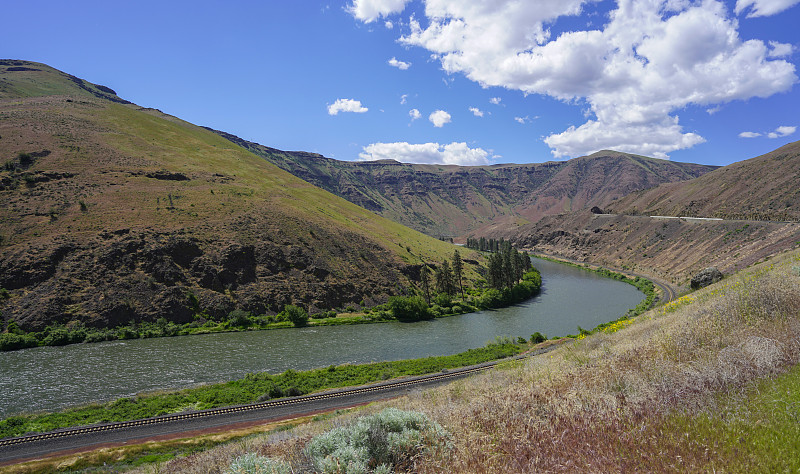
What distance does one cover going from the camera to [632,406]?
641cm

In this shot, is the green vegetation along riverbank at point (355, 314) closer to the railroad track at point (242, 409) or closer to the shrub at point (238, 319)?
the shrub at point (238, 319)

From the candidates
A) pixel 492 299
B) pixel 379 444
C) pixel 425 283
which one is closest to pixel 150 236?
pixel 425 283

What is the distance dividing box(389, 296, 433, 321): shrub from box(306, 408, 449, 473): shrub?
5613 centimetres

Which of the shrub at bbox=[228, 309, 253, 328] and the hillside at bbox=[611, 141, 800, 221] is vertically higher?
the hillside at bbox=[611, 141, 800, 221]

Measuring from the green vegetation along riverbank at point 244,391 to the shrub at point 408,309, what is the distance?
20994mm

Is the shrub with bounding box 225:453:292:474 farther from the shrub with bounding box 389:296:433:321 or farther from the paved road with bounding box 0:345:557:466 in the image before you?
the shrub with bounding box 389:296:433:321

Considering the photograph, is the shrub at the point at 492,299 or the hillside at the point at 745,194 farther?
the hillside at the point at 745,194

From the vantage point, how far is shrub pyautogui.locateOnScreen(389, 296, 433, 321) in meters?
63.2

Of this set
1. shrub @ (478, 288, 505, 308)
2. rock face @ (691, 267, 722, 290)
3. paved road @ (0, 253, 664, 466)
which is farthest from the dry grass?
shrub @ (478, 288, 505, 308)

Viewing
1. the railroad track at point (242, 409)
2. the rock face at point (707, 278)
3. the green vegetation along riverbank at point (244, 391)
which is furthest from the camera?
the rock face at point (707, 278)

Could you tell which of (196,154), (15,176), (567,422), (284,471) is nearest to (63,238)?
(15,176)

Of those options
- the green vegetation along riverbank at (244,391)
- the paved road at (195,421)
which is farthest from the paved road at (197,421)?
the green vegetation along riverbank at (244,391)

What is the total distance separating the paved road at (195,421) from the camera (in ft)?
70.2

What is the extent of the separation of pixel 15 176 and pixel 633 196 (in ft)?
677
